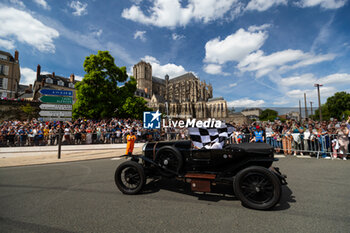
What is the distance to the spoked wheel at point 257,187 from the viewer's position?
9.85 ft

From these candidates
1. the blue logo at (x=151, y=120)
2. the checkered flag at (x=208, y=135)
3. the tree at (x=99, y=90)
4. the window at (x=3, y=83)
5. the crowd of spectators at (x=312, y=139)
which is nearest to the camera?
the checkered flag at (x=208, y=135)

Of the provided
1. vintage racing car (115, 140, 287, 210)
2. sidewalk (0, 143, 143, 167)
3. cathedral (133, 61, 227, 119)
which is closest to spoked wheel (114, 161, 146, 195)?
vintage racing car (115, 140, 287, 210)

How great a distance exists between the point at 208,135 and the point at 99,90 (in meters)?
24.6

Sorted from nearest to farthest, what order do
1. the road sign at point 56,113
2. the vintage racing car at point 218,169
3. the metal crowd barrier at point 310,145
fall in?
1. the vintage racing car at point 218,169
2. the metal crowd barrier at point 310,145
3. the road sign at point 56,113

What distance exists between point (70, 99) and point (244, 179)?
36.0 ft

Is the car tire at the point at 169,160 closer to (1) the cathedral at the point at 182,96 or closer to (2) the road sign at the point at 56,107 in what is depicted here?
(2) the road sign at the point at 56,107

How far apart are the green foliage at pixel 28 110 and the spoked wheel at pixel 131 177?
3539cm

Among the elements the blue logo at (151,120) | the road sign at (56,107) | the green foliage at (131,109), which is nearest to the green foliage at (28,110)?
the green foliage at (131,109)

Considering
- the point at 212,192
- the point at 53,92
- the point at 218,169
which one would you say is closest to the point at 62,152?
the point at 53,92

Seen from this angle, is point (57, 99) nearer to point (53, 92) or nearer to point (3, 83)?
point (53, 92)

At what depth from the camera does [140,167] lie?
387 cm

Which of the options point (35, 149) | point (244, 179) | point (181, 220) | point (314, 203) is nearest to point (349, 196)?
point (314, 203)

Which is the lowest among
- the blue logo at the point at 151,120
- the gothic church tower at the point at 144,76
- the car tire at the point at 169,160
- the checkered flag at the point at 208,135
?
the car tire at the point at 169,160

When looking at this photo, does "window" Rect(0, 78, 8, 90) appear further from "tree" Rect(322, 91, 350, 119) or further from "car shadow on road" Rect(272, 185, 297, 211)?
"tree" Rect(322, 91, 350, 119)
